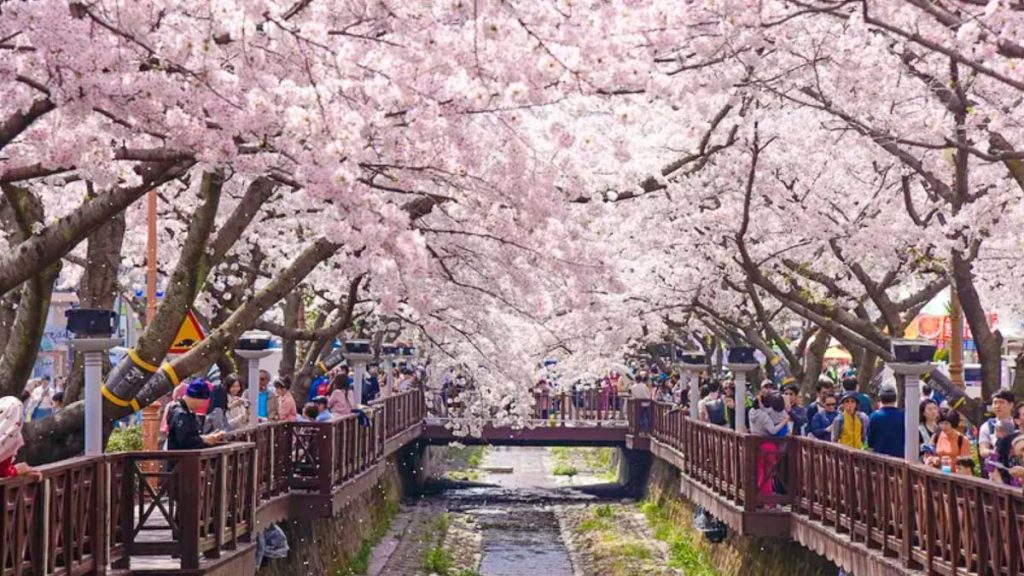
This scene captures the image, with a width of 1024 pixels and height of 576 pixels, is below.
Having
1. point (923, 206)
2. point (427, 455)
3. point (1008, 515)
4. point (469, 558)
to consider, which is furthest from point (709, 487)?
point (427, 455)

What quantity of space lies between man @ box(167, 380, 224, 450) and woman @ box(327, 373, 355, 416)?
10.0m

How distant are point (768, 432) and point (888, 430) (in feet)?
14.2

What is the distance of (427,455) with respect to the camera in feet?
160

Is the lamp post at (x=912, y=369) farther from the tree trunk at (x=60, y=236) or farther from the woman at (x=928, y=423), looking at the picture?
the tree trunk at (x=60, y=236)

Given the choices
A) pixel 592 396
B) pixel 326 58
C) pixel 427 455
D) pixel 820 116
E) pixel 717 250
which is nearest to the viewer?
pixel 326 58

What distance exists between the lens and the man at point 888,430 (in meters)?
15.2

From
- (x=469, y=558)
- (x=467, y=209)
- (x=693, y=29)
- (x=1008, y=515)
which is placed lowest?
(x=469, y=558)

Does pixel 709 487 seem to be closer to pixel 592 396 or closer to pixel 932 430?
pixel 932 430

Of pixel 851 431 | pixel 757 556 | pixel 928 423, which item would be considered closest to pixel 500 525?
pixel 757 556

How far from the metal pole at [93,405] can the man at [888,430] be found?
762cm

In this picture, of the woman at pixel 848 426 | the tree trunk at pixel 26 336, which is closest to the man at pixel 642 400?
the woman at pixel 848 426

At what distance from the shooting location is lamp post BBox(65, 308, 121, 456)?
460 inches

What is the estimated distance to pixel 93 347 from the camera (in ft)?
38.4

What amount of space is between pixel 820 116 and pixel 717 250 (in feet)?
14.3
